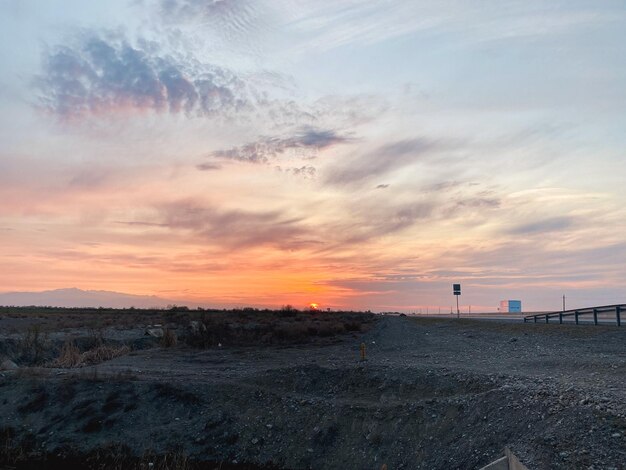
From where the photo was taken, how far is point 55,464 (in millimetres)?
18531

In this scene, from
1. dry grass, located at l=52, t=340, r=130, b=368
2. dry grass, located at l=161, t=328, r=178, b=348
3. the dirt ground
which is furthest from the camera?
dry grass, located at l=161, t=328, r=178, b=348

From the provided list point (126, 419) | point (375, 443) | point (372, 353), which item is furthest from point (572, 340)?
point (126, 419)

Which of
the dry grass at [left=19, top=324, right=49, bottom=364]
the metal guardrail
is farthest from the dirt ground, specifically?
the dry grass at [left=19, top=324, right=49, bottom=364]

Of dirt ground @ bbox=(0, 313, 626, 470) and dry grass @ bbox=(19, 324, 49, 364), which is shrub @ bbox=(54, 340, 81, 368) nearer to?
dry grass @ bbox=(19, 324, 49, 364)

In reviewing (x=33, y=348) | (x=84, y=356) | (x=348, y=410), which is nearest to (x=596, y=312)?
(x=348, y=410)

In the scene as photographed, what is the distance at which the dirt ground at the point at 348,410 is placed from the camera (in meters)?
13.0

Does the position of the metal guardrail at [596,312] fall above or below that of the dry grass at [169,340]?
above

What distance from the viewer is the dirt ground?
42.6 ft

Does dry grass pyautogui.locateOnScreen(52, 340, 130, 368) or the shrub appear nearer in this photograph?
the shrub

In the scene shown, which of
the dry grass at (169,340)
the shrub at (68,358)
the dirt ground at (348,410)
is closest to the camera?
the dirt ground at (348,410)

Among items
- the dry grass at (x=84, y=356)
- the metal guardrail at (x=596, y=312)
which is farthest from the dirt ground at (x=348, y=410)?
the dry grass at (x=84, y=356)

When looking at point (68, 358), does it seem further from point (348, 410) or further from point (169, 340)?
point (348, 410)

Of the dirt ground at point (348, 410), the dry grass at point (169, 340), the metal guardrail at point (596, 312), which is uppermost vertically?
the metal guardrail at point (596, 312)

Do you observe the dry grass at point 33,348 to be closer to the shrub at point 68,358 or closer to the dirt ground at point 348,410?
the shrub at point 68,358
